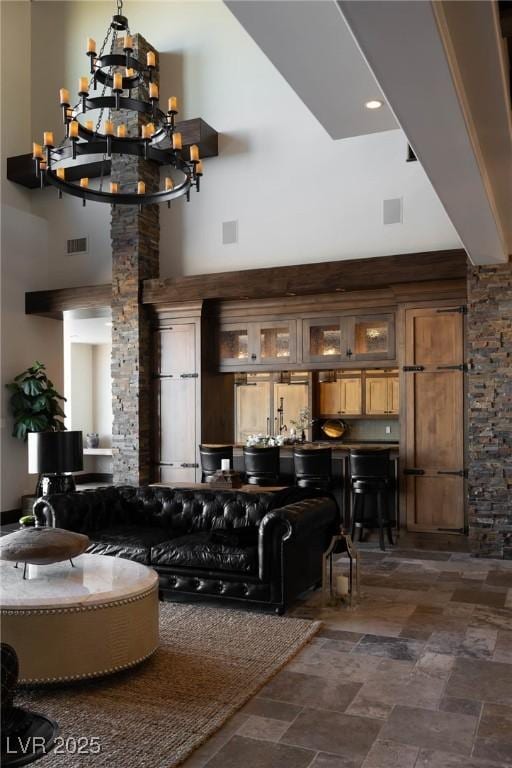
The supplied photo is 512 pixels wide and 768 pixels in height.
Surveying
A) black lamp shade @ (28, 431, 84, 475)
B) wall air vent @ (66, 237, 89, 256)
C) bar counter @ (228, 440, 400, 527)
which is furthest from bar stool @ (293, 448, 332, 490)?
wall air vent @ (66, 237, 89, 256)

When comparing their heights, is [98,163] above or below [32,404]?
above

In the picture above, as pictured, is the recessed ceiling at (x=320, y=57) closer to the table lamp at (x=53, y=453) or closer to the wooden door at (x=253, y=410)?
the table lamp at (x=53, y=453)

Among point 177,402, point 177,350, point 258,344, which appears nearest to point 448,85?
point 258,344

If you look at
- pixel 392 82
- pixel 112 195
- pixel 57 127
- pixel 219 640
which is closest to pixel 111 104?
pixel 112 195

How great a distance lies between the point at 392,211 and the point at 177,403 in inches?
137

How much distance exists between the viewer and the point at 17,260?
31.3 ft

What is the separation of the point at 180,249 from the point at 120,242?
0.77 meters

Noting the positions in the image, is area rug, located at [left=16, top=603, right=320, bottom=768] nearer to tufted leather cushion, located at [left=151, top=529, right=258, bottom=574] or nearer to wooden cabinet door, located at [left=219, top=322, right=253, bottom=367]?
tufted leather cushion, located at [left=151, top=529, right=258, bottom=574]

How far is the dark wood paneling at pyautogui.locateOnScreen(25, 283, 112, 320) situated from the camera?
9.12m

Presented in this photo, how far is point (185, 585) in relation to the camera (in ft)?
16.7

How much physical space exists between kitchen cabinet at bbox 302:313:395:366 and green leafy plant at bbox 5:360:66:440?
3605 millimetres

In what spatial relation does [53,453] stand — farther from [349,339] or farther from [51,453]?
[349,339]

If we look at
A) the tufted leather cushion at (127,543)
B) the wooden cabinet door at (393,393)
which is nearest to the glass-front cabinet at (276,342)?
the wooden cabinet door at (393,393)

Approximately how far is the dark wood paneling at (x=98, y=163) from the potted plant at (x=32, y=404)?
2.71m
